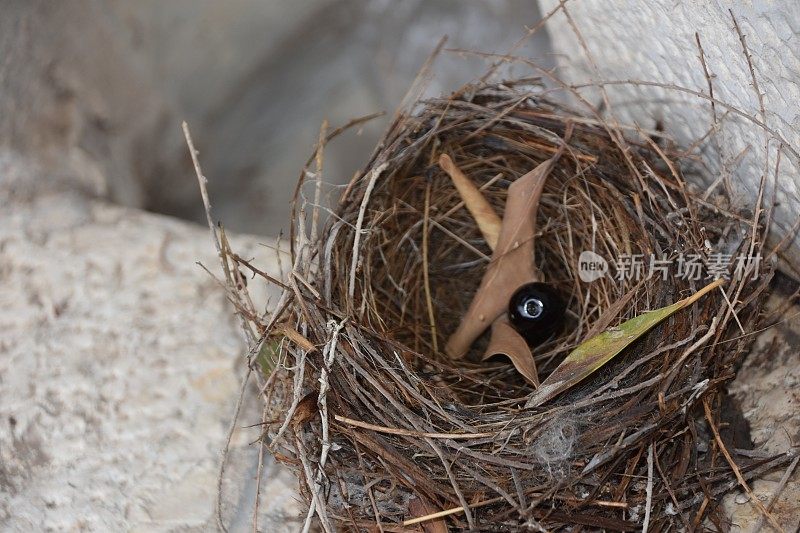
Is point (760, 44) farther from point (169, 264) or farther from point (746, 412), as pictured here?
point (169, 264)

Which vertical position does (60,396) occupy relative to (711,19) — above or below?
below

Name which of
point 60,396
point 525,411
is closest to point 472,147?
point 525,411

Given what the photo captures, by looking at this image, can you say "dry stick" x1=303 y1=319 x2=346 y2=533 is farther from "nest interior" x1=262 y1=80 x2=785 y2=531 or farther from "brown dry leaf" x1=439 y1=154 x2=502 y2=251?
"brown dry leaf" x1=439 y1=154 x2=502 y2=251

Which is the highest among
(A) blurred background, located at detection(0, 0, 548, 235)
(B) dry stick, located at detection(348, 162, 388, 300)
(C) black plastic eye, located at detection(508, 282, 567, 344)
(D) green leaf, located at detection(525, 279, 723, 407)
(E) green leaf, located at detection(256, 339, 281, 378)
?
(A) blurred background, located at detection(0, 0, 548, 235)

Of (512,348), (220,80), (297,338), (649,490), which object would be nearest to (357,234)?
(297,338)

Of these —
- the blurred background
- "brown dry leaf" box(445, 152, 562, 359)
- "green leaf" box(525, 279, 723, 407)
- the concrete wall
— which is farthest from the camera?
the blurred background

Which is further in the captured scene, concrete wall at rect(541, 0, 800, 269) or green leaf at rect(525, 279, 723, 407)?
green leaf at rect(525, 279, 723, 407)

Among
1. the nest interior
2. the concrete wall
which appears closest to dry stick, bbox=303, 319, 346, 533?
the nest interior
